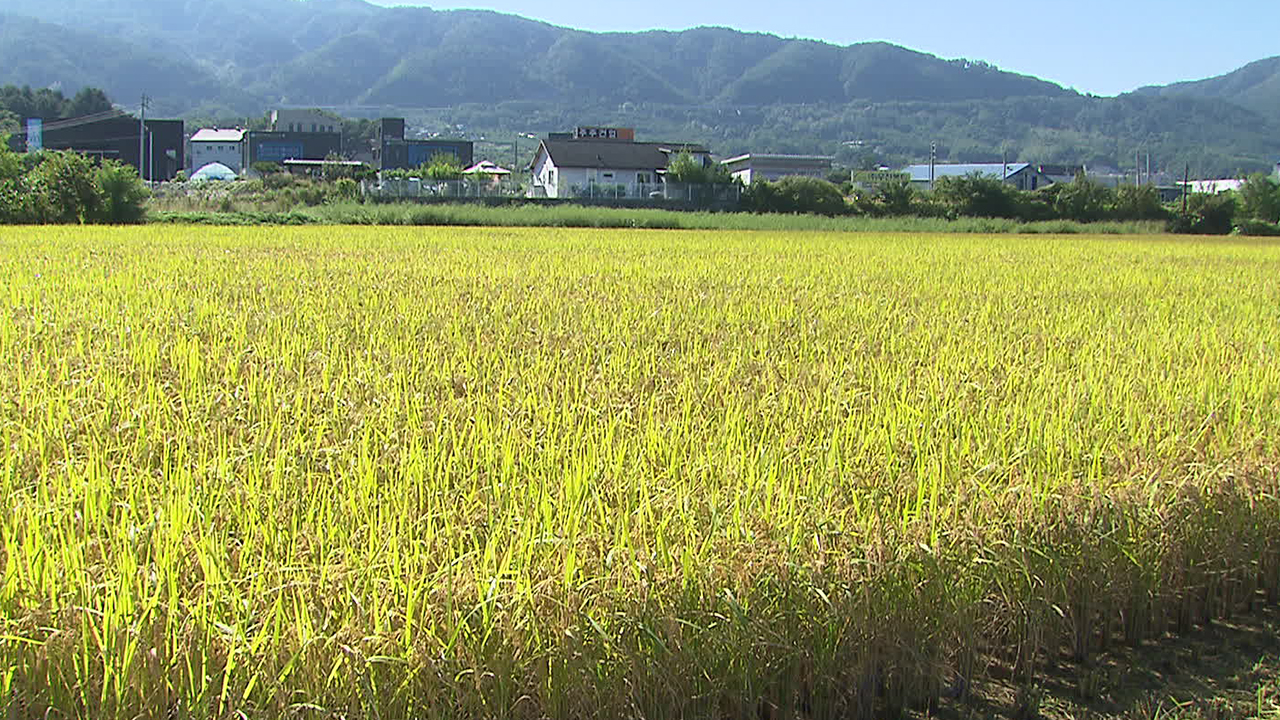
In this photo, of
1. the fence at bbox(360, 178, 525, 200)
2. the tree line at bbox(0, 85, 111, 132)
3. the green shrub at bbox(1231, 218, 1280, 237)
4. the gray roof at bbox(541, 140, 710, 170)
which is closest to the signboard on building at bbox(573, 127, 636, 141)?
the gray roof at bbox(541, 140, 710, 170)

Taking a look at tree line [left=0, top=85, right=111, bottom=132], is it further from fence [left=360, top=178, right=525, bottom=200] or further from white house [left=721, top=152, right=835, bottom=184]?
fence [left=360, top=178, right=525, bottom=200]

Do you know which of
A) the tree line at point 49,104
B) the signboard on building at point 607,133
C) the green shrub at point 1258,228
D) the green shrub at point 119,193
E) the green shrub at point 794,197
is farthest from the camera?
the tree line at point 49,104

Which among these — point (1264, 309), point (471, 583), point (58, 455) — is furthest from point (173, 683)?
point (1264, 309)

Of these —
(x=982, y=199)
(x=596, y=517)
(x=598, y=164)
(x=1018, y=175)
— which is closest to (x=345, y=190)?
(x=598, y=164)

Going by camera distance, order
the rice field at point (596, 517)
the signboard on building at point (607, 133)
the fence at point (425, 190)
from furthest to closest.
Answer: the signboard on building at point (607, 133), the fence at point (425, 190), the rice field at point (596, 517)

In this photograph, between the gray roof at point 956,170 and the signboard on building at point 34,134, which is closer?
the signboard on building at point 34,134

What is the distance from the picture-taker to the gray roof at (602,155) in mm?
60719

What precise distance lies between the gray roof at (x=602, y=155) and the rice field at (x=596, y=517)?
5526 cm

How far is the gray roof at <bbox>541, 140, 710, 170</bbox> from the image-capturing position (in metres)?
60.7

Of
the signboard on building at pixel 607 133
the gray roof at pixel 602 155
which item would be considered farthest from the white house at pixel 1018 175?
the gray roof at pixel 602 155

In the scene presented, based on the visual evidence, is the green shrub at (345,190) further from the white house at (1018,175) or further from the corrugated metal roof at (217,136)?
the corrugated metal roof at (217,136)

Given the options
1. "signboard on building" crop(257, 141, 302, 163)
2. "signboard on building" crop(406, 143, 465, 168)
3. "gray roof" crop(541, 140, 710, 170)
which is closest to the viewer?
"gray roof" crop(541, 140, 710, 170)

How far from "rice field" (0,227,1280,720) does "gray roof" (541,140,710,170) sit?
2176 inches

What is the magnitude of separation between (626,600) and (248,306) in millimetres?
6488
